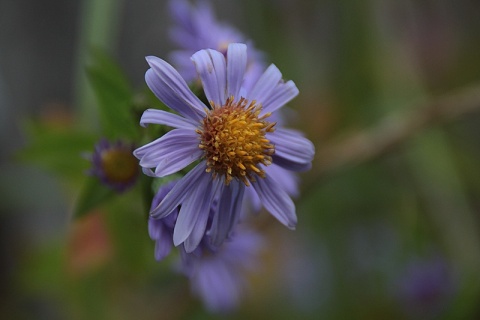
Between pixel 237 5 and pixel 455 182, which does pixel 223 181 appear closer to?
pixel 455 182

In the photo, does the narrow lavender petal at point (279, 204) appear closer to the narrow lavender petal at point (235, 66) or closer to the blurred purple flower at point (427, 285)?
the narrow lavender petal at point (235, 66)

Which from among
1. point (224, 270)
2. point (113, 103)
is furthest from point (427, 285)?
point (113, 103)

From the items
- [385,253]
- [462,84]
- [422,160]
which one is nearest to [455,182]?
[422,160]

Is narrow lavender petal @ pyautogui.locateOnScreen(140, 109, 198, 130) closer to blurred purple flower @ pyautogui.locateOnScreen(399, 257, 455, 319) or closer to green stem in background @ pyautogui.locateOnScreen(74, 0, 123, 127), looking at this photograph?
green stem in background @ pyautogui.locateOnScreen(74, 0, 123, 127)

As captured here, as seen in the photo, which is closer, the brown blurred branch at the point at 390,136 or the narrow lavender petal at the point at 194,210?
the narrow lavender petal at the point at 194,210

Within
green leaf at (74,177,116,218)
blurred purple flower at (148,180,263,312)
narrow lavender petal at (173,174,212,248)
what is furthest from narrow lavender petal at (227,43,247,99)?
blurred purple flower at (148,180,263,312)

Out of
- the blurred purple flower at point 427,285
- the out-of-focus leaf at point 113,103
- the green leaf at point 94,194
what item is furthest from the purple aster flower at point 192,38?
the blurred purple flower at point 427,285
